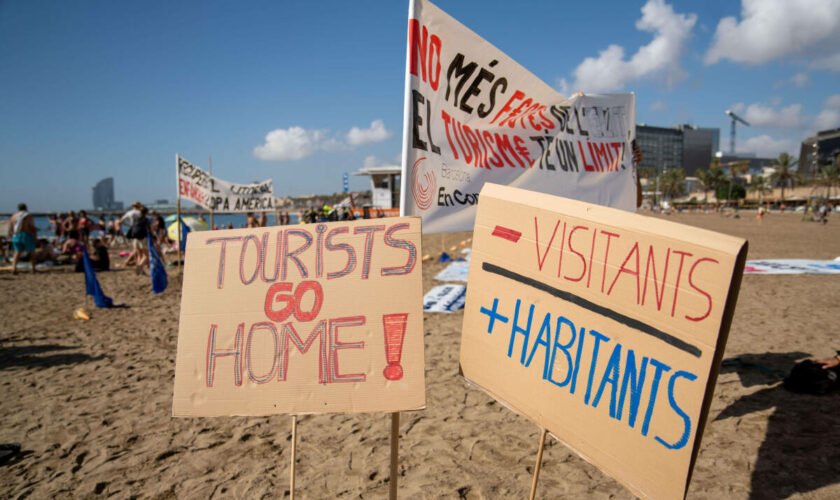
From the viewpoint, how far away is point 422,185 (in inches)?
99.1

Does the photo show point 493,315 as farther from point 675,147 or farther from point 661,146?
point 675,147

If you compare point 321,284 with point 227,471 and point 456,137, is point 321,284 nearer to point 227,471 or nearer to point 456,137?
point 456,137

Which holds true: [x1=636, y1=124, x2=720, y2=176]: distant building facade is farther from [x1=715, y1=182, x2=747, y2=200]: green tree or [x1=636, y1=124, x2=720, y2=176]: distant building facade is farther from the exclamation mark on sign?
the exclamation mark on sign

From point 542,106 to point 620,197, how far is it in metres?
1.58

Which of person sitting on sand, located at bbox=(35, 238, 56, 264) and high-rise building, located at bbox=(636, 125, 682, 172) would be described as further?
high-rise building, located at bbox=(636, 125, 682, 172)

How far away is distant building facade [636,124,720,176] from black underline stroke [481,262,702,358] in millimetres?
153609

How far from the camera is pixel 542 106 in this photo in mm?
3455

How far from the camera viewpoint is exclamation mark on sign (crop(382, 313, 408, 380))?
167 cm

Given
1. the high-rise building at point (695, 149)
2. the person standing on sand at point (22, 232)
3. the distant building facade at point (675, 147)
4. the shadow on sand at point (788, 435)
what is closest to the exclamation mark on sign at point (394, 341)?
the shadow on sand at point (788, 435)

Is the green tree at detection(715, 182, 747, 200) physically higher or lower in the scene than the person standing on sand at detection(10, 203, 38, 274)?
higher

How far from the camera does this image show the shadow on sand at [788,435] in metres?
2.43

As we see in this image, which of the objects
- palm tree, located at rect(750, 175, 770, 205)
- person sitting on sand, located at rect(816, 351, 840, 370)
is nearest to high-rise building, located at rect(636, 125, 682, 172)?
palm tree, located at rect(750, 175, 770, 205)

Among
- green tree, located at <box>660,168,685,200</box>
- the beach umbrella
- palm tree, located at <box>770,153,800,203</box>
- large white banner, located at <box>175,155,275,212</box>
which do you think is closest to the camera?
large white banner, located at <box>175,155,275,212</box>

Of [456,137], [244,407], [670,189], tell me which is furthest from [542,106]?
[670,189]
